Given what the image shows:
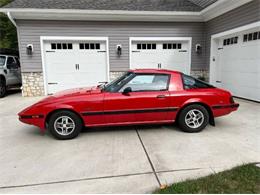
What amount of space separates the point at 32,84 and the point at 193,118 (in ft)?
24.5

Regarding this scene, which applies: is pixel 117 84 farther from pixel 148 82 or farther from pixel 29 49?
Result: pixel 29 49

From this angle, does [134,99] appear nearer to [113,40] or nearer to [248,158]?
[248,158]

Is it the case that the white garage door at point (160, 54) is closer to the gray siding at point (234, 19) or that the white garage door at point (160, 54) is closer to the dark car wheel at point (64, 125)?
the gray siding at point (234, 19)

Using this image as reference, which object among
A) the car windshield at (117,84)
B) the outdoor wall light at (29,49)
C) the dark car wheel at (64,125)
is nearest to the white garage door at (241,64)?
the car windshield at (117,84)

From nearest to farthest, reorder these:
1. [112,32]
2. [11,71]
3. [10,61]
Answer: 1. [112,32]
2. [11,71]
3. [10,61]

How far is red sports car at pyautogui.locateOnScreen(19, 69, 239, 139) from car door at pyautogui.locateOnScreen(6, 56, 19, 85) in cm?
674

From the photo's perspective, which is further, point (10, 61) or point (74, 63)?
point (10, 61)

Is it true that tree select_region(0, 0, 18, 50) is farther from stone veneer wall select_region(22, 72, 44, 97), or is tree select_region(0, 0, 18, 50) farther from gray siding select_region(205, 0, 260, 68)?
gray siding select_region(205, 0, 260, 68)

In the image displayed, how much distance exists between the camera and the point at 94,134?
4.47 meters

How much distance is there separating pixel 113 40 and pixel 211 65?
4.54m

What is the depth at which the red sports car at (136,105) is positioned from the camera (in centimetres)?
407

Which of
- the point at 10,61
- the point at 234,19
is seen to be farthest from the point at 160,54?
the point at 10,61

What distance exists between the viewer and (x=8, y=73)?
31.9 ft

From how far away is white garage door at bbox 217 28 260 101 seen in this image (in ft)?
22.8
